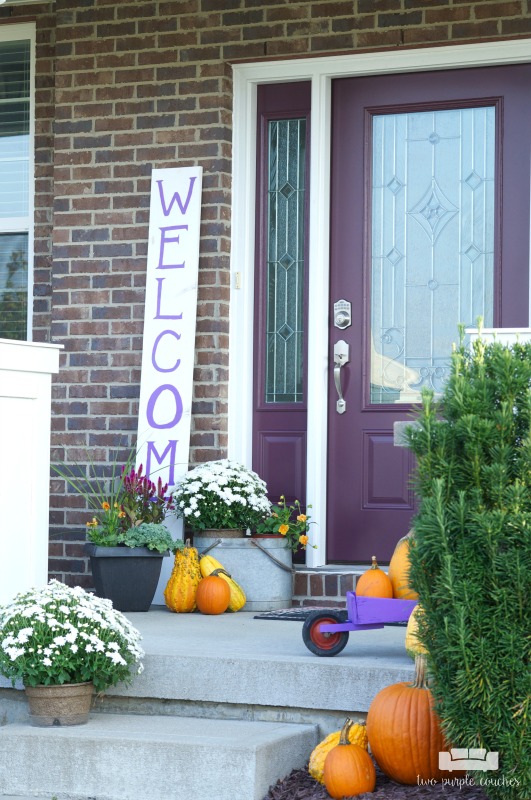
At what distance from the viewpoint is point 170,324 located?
620 centimetres

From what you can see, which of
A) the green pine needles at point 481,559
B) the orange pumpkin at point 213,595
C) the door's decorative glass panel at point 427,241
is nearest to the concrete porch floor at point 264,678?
the green pine needles at point 481,559

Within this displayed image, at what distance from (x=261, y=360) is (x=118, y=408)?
0.78 m

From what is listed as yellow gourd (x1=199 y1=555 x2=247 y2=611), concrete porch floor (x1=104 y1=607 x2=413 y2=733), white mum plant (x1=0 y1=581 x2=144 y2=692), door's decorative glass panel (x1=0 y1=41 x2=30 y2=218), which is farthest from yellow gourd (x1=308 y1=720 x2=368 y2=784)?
door's decorative glass panel (x1=0 y1=41 x2=30 y2=218)

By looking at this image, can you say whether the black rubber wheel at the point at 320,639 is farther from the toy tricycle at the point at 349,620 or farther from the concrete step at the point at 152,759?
the concrete step at the point at 152,759

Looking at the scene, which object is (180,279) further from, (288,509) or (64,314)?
(288,509)

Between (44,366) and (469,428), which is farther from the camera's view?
(44,366)

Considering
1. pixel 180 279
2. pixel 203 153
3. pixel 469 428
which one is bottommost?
pixel 469 428

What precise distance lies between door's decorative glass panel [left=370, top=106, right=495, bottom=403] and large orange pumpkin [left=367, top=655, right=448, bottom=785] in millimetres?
2413

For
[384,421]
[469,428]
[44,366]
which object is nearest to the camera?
[469,428]

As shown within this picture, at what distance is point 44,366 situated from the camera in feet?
16.1

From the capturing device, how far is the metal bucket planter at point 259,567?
19.0 ft

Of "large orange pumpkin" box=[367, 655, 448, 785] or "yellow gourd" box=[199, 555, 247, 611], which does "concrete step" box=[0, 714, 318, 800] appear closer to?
"large orange pumpkin" box=[367, 655, 448, 785]

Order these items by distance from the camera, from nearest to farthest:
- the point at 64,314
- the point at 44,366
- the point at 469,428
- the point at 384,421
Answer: the point at 469,428 < the point at 44,366 < the point at 384,421 < the point at 64,314

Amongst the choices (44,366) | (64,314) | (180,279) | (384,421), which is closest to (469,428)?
(44,366)
